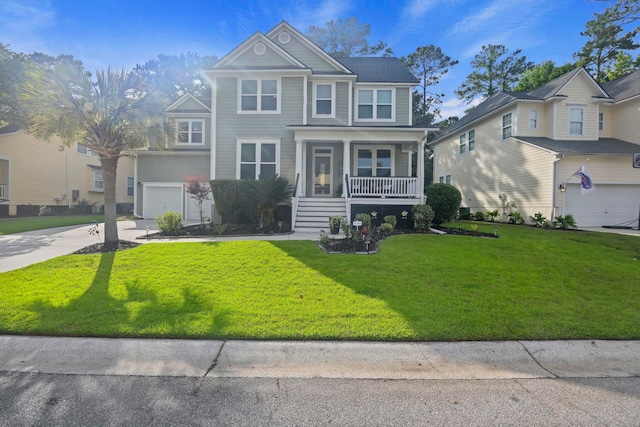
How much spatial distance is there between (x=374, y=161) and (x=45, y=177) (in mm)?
23175

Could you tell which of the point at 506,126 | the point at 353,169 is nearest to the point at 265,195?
the point at 353,169

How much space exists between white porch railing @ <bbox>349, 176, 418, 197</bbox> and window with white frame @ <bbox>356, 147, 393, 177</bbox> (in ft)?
9.93

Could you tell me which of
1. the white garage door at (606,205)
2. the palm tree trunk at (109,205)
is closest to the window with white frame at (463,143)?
the white garage door at (606,205)

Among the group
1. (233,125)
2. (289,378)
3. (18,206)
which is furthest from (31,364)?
(18,206)

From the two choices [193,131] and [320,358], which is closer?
[320,358]

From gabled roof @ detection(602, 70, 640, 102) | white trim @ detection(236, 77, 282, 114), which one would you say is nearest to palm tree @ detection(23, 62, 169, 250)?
white trim @ detection(236, 77, 282, 114)

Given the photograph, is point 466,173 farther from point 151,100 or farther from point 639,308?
point 151,100

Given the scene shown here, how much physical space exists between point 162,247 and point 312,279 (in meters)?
4.65

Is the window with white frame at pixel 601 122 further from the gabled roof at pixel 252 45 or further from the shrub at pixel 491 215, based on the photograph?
the gabled roof at pixel 252 45

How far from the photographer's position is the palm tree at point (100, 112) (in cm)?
728

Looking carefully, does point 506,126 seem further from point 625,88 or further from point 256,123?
point 256,123

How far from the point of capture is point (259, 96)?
14109 mm

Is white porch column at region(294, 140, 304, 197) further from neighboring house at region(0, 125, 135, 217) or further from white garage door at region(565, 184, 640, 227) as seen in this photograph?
neighboring house at region(0, 125, 135, 217)

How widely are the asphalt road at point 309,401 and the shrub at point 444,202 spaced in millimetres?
8855
